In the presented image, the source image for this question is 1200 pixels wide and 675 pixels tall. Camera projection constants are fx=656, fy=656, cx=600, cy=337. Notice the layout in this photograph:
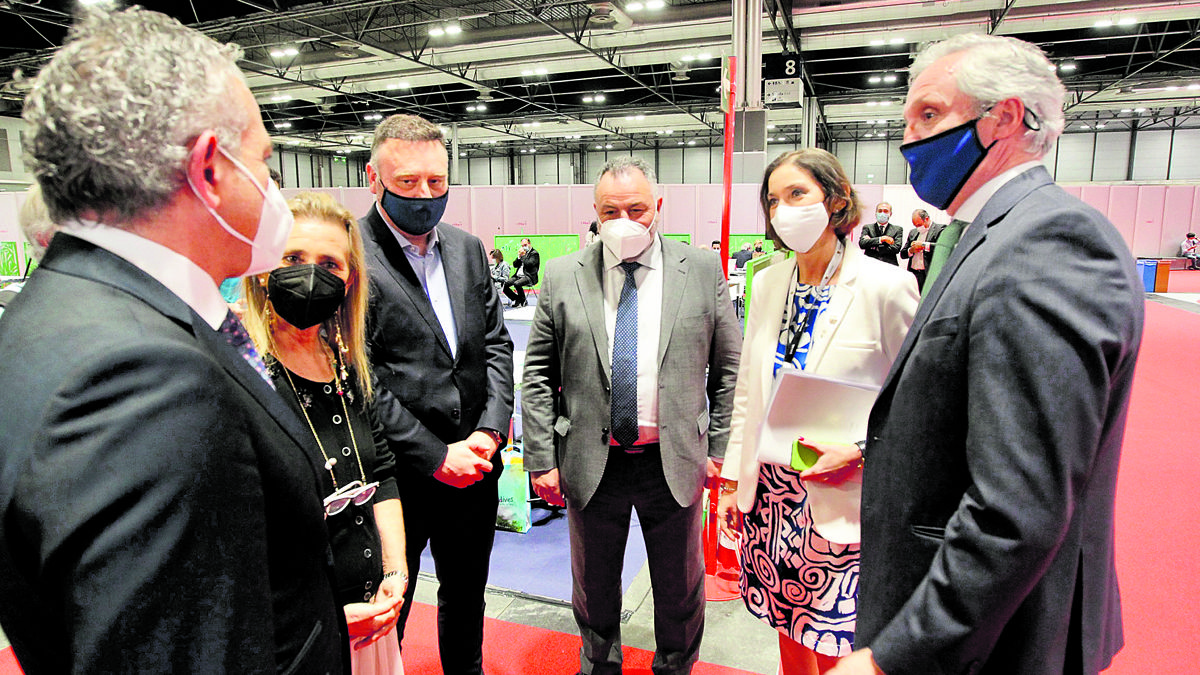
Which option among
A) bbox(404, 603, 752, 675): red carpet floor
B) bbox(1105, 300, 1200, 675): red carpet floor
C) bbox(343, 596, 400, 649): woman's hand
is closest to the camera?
bbox(343, 596, 400, 649): woman's hand

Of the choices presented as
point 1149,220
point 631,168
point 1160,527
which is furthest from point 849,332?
point 1149,220

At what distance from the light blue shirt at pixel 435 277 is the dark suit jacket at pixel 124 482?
1.32 m

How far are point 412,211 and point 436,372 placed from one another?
1.64ft

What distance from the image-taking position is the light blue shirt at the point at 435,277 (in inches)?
82.0

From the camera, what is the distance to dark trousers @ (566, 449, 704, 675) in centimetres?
210

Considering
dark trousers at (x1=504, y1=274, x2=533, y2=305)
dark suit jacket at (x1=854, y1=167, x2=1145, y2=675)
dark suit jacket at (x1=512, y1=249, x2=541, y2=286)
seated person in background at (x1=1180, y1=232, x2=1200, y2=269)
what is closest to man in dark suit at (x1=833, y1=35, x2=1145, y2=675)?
dark suit jacket at (x1=854, y1=167, x2=1145, y2=675)

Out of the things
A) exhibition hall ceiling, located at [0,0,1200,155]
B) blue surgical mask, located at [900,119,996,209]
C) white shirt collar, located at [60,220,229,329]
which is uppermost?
exhibition hall ceiling, located at [0,0,1200,155]

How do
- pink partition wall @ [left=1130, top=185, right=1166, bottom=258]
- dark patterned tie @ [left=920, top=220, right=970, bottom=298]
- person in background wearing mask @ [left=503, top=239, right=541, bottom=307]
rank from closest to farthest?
dark patterned tie @ [left=920, top=220, right=970, bottom=298], person in background wearing mask @ [left=503, top=239, right=541, bottom=307], pink partition wall @ [left=1130, top=185, right=1166, bottom=258]

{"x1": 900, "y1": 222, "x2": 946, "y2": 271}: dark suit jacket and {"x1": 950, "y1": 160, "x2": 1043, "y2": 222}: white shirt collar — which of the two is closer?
{"x1": 950, "y1": 160, "x2": 1043, "y2": 222}: white shirt collar

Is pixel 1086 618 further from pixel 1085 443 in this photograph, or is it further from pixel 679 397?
pixel 679 397

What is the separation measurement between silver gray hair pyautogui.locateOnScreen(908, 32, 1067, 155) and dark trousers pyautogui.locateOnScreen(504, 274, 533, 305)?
10994 millimetres

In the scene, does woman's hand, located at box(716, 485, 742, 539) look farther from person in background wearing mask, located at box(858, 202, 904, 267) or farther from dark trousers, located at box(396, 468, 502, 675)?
person in background wearing mask, located at box(858, 202, 904, 267)

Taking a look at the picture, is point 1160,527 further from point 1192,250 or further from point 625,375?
point 1192,250

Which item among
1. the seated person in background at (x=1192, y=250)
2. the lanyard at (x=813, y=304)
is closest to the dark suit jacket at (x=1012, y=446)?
the lanyard at (x=813, y=304)
